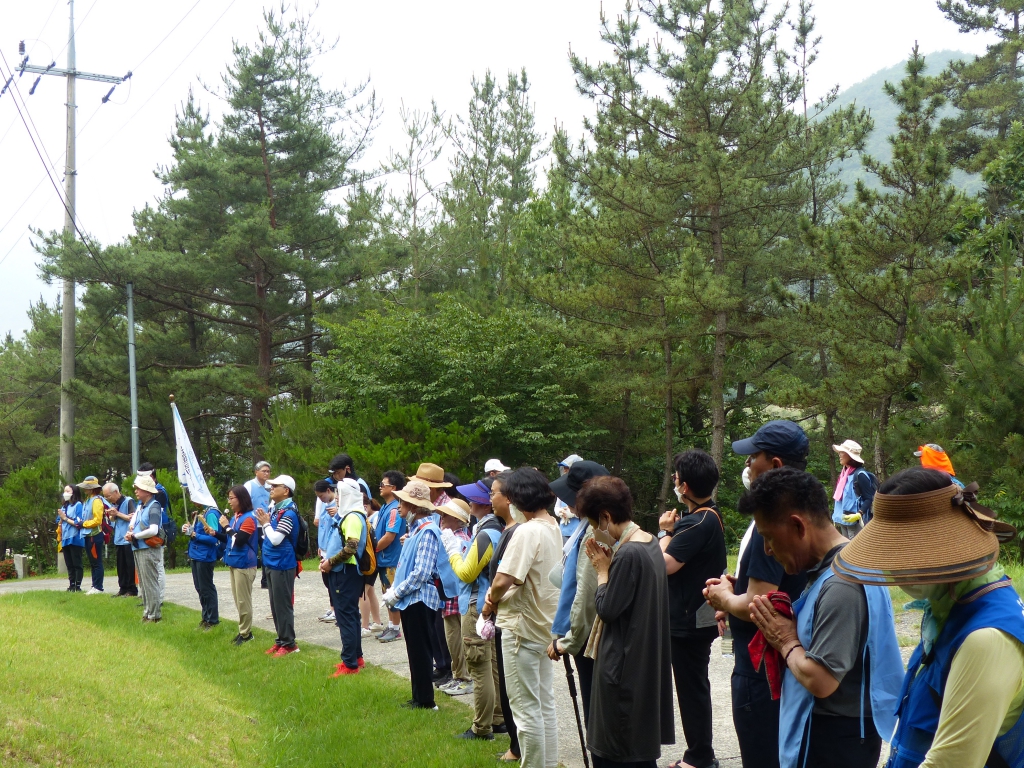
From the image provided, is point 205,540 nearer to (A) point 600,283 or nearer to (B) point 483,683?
(B) point 483,683

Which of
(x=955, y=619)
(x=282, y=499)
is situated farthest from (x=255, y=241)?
(x=955, y=619)

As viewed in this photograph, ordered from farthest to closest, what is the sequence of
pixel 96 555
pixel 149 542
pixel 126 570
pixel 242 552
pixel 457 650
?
pixel 96 555 < pixel 126 570 < pixel 149 542 < pixel 242 552 < pixel 457 650

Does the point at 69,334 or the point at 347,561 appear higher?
the point at 69,334

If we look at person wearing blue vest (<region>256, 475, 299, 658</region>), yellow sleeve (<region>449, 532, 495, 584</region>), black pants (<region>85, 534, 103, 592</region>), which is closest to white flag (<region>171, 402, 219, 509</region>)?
person wearing blue vest (<region>256, 475, 299, 658</region>)

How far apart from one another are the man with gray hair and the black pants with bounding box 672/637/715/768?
11.3 m

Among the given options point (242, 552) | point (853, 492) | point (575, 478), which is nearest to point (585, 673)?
point (575, 478)

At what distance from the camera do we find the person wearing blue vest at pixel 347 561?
8.57m

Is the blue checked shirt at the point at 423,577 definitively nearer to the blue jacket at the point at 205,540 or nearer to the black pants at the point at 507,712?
the black pants at the point at 507,712

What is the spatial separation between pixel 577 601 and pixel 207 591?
28.6ft

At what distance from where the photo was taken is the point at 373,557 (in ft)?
28.9

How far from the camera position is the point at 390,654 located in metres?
9.97

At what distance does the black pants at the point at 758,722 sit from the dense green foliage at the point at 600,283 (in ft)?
31.6

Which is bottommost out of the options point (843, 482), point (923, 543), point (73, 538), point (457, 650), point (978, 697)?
point (457, 650)

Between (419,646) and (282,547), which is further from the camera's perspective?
(282,547)
